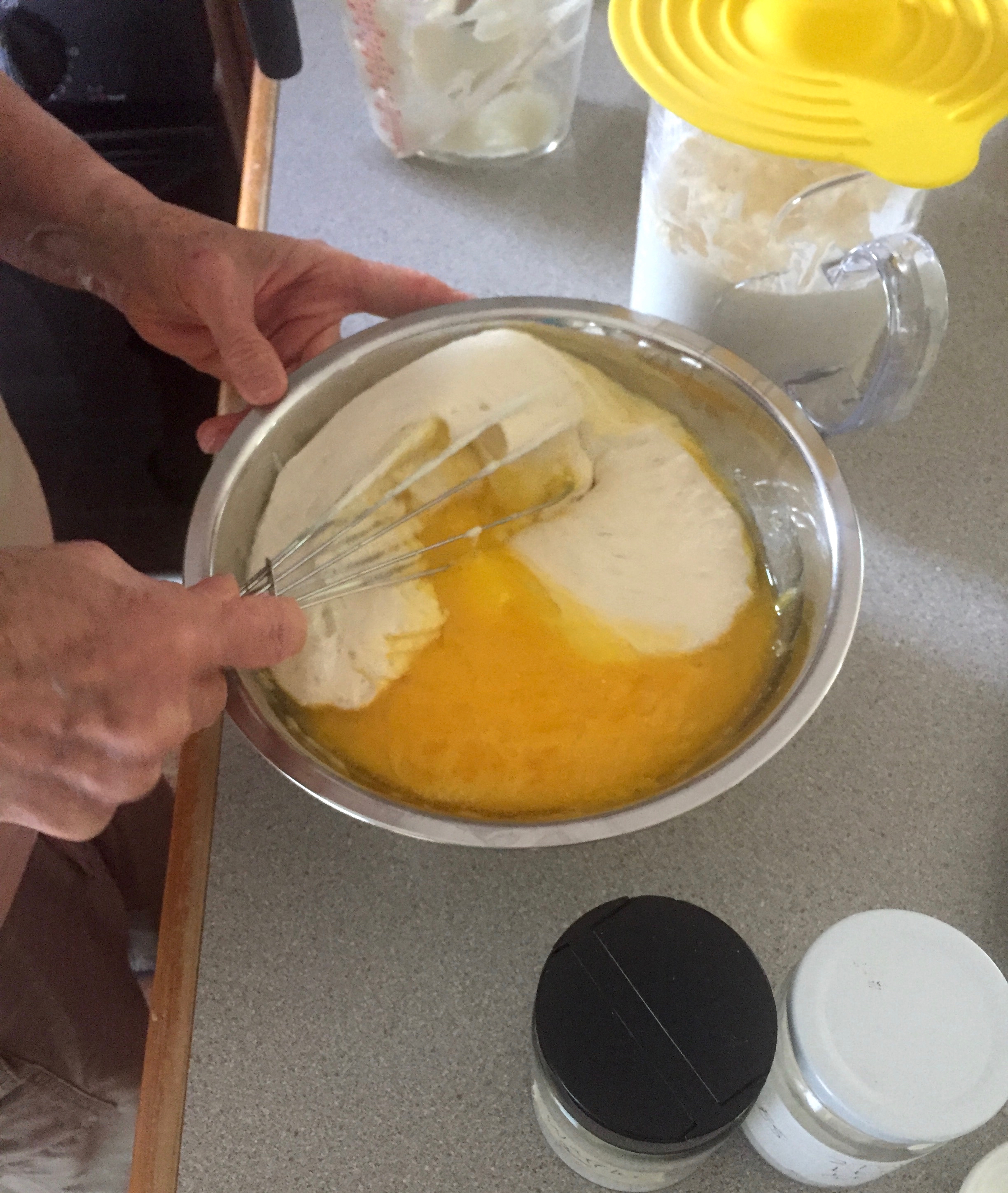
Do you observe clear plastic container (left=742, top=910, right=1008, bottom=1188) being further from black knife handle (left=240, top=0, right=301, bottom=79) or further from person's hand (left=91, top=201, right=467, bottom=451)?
black knife handle (left=240, top=0, right=301, bottom=79)

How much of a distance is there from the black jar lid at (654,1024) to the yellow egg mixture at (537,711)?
0.09 meters

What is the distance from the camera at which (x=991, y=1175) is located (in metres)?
0.40

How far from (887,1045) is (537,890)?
21cm

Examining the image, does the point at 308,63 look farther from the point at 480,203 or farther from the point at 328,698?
the point at 328,698

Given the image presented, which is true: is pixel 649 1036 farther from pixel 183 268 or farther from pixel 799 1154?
pixel 183 268

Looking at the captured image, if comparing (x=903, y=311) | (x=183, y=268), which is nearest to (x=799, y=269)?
(x=903, y=311)

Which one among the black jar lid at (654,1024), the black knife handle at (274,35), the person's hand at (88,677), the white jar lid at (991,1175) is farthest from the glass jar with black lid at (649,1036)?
the black knife handle at (274,35)

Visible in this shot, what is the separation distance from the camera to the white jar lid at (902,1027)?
1.20ft

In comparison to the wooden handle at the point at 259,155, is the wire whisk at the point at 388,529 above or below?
below

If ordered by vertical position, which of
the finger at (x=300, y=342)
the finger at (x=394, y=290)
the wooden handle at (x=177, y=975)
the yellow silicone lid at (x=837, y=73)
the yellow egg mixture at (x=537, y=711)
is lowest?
the wooden handle at (x=177, y=975)

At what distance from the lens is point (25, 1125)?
69cm

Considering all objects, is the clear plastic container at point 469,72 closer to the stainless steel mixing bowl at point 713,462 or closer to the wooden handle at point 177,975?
the stainless steel mixing bowl at point 713,462

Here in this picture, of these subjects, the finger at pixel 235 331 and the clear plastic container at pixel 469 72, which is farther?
the clear plastic container at pixel 469 72

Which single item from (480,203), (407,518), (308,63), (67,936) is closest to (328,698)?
(407,518)
